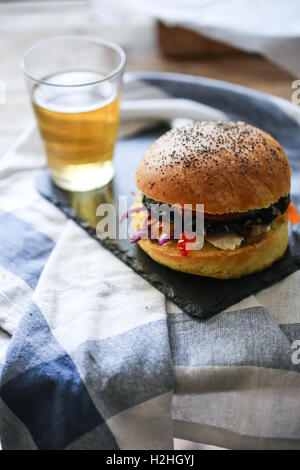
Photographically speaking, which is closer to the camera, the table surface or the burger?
the burger

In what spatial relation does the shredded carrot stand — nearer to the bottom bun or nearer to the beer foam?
the bottom bun

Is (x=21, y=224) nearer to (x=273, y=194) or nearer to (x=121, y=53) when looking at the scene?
(x=121, y=53)

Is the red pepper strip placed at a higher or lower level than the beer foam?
lower

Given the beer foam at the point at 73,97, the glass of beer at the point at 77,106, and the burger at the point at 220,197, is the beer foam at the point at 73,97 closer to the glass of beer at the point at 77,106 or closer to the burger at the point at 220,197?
the glass of beer at the point at 77,106

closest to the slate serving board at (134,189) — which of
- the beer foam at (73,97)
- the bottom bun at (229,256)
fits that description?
the bottom bun at (229,256)

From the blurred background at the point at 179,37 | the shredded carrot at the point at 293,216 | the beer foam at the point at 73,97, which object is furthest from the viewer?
the blurred background at the point at 179,37

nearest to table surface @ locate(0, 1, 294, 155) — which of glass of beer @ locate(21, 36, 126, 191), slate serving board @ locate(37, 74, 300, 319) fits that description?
slate serving board @ locate(37, 74, 300, 319)

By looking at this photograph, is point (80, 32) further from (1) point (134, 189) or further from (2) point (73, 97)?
(1) point (134, 189)
